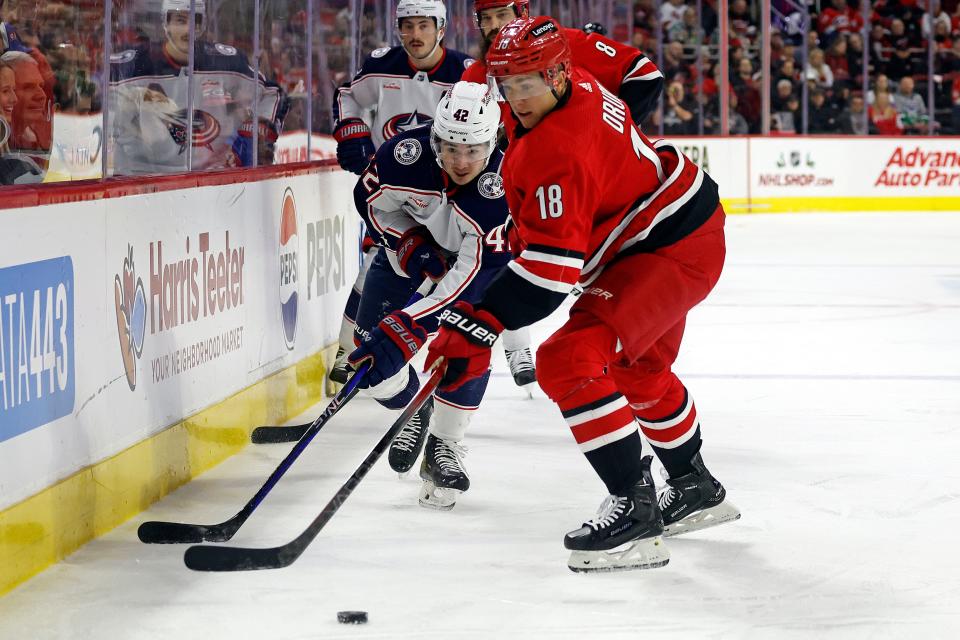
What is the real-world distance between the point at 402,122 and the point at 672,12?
8.55 m

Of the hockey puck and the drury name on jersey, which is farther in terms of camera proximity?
the drury name on jersey

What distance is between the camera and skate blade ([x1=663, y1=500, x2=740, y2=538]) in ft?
9.87

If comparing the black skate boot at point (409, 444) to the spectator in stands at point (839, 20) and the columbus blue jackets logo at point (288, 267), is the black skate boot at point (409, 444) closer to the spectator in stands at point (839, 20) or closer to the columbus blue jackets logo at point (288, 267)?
the columbus blue jackets logo at point (288, 267)

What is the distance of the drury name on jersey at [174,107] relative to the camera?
339 centimetres

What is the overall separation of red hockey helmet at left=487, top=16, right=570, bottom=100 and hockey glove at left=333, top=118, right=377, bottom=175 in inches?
84.6

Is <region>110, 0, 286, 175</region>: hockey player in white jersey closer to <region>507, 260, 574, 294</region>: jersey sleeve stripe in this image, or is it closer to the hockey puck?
<region>507, 260, 574, 294</region>: jersey sleeve stripe

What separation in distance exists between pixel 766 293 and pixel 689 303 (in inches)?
183

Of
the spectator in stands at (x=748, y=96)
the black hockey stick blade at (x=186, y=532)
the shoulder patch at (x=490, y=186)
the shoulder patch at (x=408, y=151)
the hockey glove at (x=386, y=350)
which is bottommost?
the black hockey stick blade at (x=186, y=532)

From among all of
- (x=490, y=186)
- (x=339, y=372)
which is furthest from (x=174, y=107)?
(x=339, y=372)

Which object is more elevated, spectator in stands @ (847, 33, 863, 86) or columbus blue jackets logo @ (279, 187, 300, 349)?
spectator in stands @ (847, 33, 863, 86)

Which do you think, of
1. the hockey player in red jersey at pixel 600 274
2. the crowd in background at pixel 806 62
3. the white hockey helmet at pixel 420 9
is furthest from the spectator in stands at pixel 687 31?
the hockey player in red jersey at pixel 600 274

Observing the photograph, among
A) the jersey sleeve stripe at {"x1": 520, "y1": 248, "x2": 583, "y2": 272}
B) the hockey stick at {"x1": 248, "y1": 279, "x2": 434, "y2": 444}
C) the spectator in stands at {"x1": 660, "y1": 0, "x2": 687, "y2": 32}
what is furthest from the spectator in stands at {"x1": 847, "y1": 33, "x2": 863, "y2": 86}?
the jersey sleeve stripe at {"x1": 520, "y1": 248, "x2": 583, "y2": 272}

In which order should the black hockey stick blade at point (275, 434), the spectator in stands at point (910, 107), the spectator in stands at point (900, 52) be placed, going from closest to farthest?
the black hockey stick blade at point (275, 434) → the spectator in stands at point (910, 107) → the spectator in stands at point (900, 52)

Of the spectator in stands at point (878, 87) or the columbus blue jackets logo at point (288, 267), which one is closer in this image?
the columbus blue jackets logo at point (288, 267)
